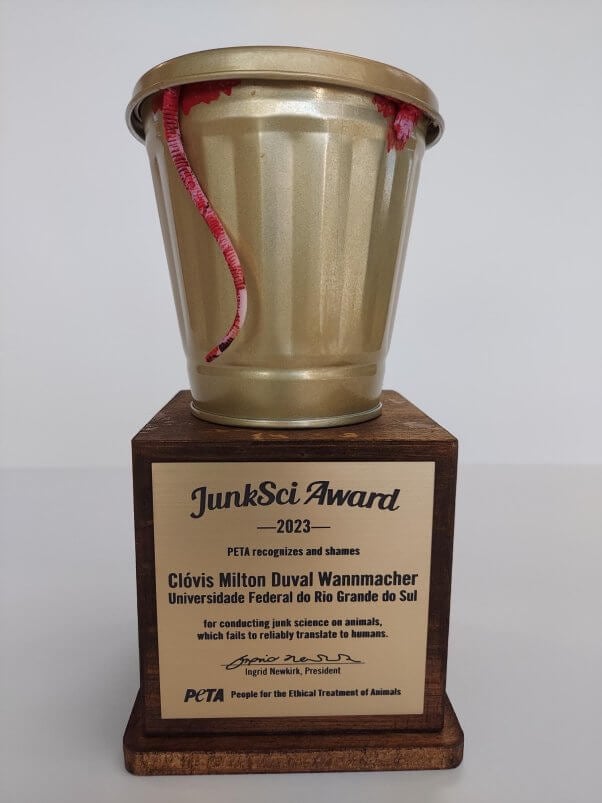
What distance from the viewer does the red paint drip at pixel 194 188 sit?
737mm

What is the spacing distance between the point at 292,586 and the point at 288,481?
13 centimetres

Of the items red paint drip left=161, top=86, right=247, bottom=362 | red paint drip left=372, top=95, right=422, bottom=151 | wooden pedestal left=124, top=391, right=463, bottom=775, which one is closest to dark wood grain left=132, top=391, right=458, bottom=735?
wooden pedestal left=124, top=391, right=463, bottom=775

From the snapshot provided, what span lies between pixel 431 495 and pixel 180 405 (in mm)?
393

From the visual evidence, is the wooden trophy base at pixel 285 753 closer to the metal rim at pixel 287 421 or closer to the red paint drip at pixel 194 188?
the metal rim at pixel 287 421

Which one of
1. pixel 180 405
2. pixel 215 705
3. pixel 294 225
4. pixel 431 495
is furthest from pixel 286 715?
pixel 294 225

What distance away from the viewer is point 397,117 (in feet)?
2.50

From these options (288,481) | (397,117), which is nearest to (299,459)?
(288,481)

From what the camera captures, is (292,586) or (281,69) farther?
(292,586)

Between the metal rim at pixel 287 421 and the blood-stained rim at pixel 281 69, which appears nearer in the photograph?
the blood-stained rim at pixel 281 69

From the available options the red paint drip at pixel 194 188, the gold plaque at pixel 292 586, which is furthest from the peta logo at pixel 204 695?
the red paint drip at pixel 194 188

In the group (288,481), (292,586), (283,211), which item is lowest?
(292,586)

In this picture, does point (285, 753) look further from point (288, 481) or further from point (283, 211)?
point (283, 211)

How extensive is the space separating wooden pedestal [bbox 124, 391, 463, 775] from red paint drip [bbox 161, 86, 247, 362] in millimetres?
170

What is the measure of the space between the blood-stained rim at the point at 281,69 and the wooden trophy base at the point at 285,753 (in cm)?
74
